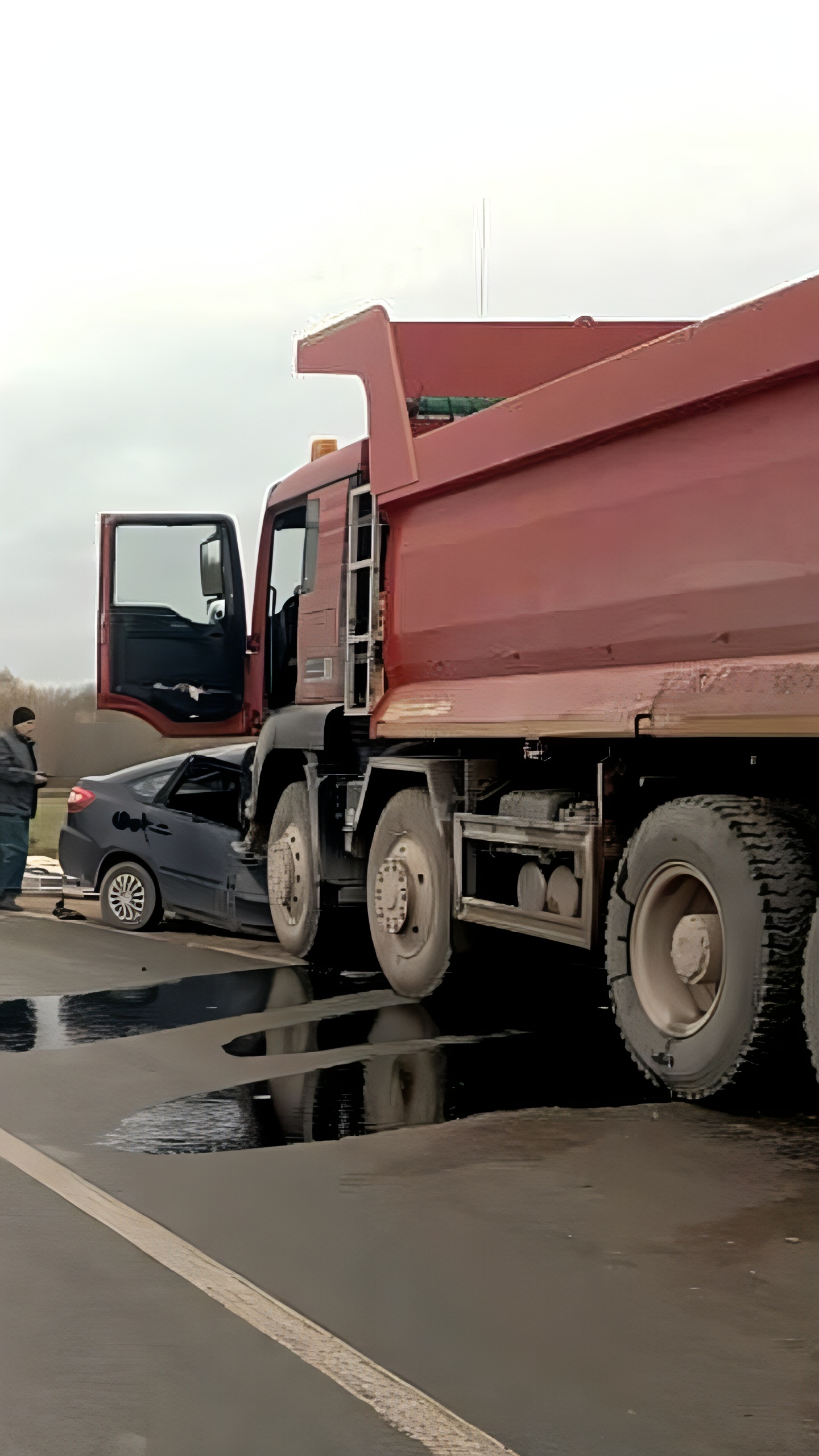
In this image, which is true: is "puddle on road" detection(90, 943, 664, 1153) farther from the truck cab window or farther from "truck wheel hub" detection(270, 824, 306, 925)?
the truck cab window

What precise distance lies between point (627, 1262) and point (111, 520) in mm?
8742

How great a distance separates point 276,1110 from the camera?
712cm

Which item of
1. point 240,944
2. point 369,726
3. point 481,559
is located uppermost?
point 481,559

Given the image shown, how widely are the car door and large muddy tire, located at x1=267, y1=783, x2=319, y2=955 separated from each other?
707 mm

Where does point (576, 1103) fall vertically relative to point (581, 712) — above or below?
below

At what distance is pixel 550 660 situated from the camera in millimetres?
8875

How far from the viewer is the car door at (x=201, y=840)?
13.3 meters

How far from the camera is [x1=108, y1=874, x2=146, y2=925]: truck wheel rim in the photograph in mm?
13930

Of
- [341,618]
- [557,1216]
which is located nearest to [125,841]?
[341,618]

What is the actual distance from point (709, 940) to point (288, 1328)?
10.8 feet

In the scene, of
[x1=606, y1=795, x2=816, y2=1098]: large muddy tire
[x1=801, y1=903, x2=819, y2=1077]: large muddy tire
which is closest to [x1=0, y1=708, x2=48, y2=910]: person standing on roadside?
[x1=606, y1=795, x2=816, y2=1098]: large muddy tire

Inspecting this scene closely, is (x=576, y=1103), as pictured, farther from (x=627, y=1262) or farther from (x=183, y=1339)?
(x=183, y=1339)

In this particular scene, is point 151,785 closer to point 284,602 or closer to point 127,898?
point 127,898

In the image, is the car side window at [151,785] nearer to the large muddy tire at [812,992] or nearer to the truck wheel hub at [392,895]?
the truck wheel hub at [392,895]
